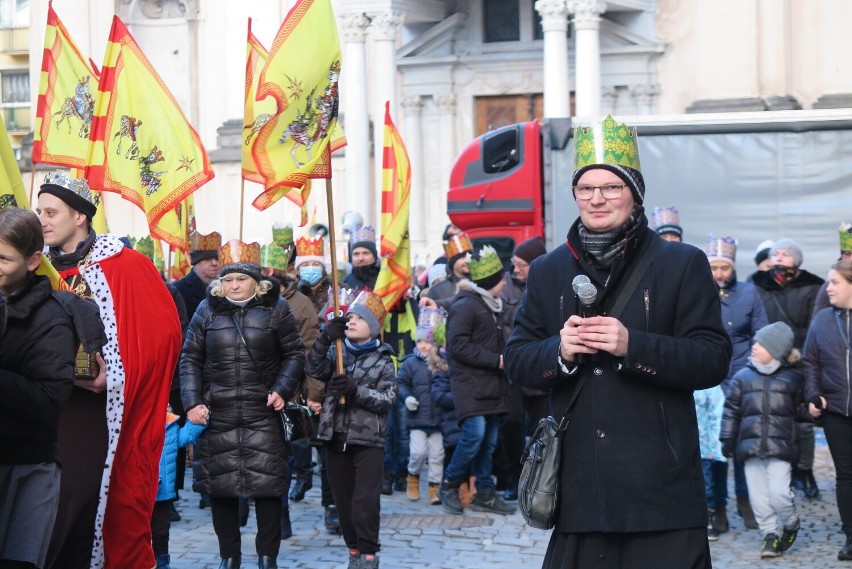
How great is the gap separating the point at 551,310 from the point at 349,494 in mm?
4013

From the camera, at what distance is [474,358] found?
35.0 ft

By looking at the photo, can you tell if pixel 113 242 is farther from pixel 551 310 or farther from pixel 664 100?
pixel 664 100

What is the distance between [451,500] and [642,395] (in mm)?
6491

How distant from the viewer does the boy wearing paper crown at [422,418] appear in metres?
11.4

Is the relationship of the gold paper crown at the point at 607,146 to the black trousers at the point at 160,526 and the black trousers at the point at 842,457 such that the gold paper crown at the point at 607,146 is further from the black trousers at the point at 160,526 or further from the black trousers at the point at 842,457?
the black trousers at the point at 842,457

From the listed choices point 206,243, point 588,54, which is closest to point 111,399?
point 206,243

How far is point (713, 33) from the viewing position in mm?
26656

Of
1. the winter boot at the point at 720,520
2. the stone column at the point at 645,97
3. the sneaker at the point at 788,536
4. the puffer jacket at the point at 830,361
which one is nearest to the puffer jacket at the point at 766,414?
the puffer jacket at the point at 830,361

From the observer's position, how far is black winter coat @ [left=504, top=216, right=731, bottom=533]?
4555 mm

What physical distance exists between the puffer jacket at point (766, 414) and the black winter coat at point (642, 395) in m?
4.85

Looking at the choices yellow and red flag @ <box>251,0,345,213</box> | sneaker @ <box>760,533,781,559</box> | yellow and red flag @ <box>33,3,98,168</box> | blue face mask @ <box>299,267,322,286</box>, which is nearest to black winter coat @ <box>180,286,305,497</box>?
yellow and red flag @ <box>251,0,345,213</box>

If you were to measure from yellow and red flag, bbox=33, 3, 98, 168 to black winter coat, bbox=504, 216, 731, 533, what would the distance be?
24.2ft

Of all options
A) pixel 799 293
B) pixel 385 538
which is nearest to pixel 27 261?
pixel 385 538

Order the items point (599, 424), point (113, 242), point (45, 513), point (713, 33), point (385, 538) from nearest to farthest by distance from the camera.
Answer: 1. point (599, 424)
2. point (45, 513)
3. point (113, 242)
4. point (385, 538)
5. point (713, 33)
